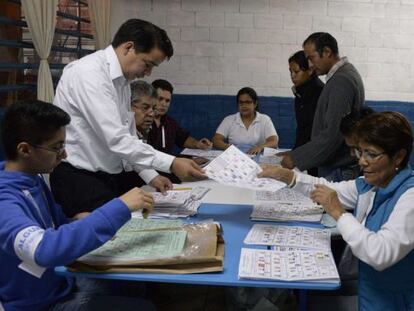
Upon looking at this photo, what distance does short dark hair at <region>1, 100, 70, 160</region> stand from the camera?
4.41ft

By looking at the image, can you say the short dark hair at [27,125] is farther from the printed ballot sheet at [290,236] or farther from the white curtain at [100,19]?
the white curtain at [100,19]

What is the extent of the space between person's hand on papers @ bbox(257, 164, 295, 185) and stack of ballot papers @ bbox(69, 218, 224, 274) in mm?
421

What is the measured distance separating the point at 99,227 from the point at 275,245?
59 cm

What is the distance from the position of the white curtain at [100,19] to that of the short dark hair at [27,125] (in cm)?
324

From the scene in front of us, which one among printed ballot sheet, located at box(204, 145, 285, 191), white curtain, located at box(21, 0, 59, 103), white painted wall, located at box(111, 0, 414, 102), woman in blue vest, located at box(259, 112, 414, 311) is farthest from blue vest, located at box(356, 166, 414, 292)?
white painted wall, located at box(111, 0, 414, 102)

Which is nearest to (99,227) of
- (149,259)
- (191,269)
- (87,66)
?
(149,259)

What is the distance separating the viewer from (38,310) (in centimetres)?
137

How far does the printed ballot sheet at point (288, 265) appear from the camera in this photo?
125cm

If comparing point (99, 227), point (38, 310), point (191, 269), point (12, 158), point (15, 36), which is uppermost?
point (15, 36)

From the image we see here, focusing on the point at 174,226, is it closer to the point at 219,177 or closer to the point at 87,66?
the point at 219,177

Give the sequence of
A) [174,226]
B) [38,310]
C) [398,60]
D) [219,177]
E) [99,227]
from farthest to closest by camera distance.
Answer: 1. [398,60]
2. [219,177]
3. [174,226]
4. [38,310]
5. [99,227]

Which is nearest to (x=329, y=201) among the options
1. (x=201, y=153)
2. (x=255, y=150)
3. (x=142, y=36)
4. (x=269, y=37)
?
(x=142, y=36)

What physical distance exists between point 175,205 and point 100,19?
3095 mm

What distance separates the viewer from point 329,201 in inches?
59.4
